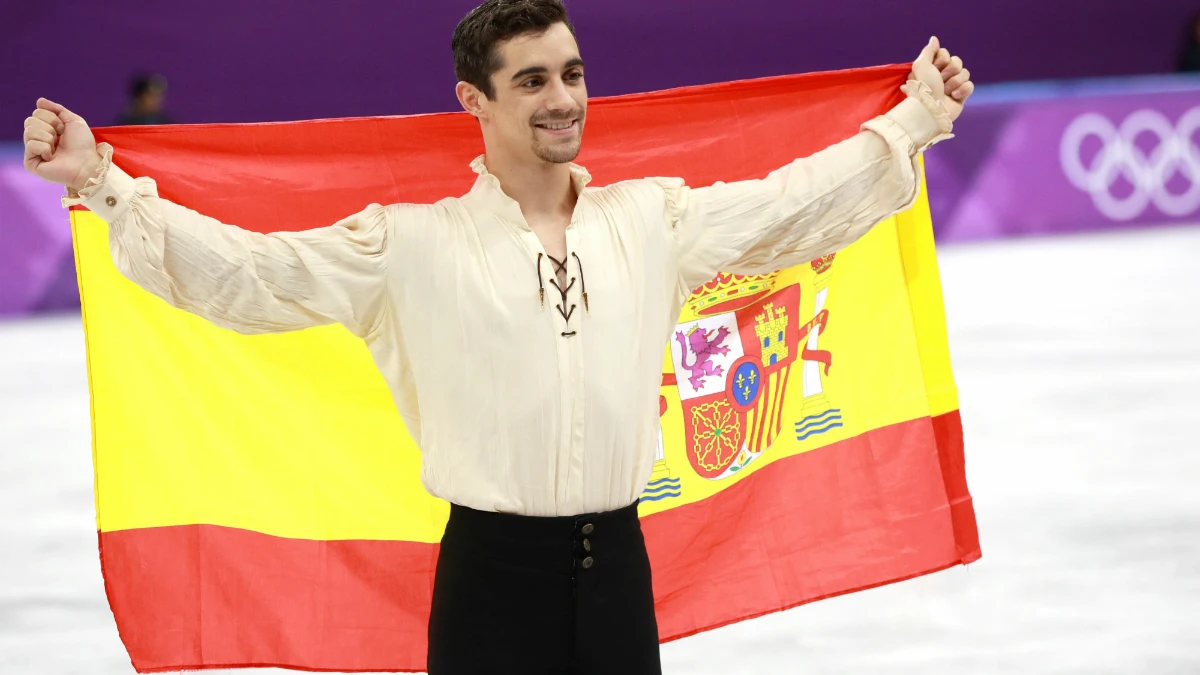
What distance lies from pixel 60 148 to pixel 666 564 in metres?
1.62

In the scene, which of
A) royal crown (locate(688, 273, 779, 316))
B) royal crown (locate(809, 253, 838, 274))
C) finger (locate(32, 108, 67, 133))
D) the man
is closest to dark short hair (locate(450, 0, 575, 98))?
the man

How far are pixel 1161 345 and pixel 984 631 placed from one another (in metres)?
4.08

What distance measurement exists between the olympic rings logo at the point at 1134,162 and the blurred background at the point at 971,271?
0.02 m

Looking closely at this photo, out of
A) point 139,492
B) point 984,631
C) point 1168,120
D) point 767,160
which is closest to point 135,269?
point 139,492

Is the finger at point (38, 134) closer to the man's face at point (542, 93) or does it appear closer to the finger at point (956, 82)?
the man's face at point (542, 93)

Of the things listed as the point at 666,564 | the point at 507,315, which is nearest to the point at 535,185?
the point at 507,315

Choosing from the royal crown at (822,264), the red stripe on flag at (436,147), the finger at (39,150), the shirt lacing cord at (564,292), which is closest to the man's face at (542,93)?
the shirt lacing cord at (564,292)

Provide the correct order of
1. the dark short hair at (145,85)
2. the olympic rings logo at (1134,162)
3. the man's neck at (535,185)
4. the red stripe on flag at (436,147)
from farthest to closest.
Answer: the olympic rings logo at (1134,162) → the dark short hair at (145,85) → the red stripe on flag at (436,147) → the man's neck at (535,185)

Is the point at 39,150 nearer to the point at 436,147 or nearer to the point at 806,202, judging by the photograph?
the point at 436,147

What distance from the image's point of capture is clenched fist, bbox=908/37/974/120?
2.58 meters

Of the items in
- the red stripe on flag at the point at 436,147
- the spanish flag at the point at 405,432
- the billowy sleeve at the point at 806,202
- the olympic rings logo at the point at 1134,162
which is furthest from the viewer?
the olympic rings logo at the point at 1134,162

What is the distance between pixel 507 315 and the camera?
2160mm

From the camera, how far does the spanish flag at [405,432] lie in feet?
9.21

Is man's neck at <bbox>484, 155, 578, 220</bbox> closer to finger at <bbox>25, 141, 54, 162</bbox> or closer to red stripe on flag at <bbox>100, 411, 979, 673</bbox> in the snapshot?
finger at <bbox>25, 141, 54, 162</bbox>
